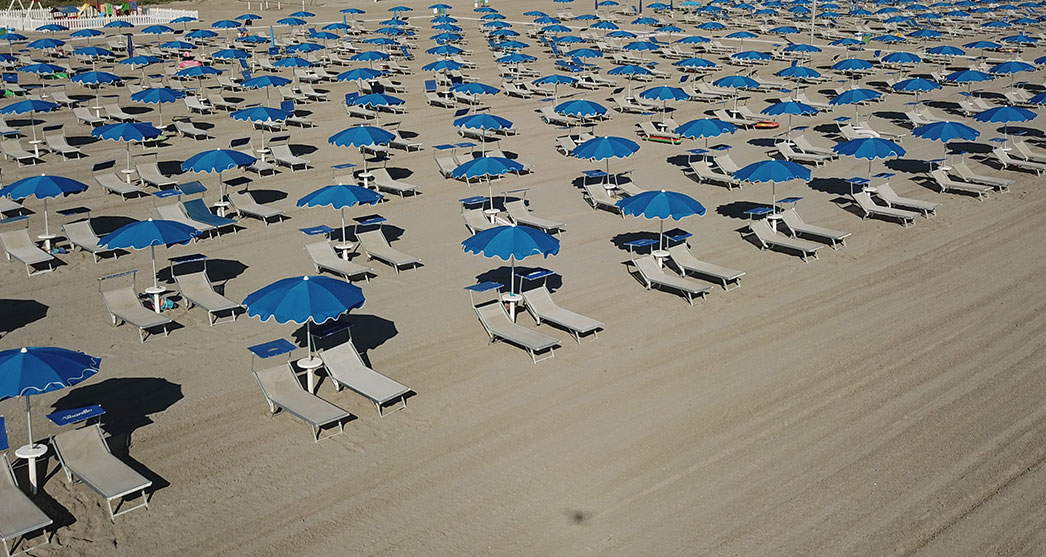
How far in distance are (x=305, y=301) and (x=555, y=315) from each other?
152 inches

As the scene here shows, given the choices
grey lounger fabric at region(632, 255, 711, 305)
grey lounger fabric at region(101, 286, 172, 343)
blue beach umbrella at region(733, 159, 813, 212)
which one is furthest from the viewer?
blue beach umbrella at region(733, 159, 813, 212)

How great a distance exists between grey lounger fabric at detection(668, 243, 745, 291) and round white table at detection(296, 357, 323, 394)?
6.28 m

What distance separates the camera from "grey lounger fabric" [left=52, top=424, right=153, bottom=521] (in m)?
8.89

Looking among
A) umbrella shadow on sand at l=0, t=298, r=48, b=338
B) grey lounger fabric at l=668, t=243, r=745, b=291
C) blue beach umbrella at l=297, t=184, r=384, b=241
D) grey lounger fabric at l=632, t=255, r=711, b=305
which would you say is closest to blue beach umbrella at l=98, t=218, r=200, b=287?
umbrella shadow on sand at l=0, t=298, r=48, b=338

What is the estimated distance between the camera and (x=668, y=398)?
11281mm

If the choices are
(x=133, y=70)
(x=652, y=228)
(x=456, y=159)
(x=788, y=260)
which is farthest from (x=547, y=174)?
(x=133, y=70)

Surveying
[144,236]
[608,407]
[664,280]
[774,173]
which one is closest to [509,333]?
[608,407]

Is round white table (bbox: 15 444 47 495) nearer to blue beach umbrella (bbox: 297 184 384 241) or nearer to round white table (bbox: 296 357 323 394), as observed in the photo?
round white table (bbox: 296 357 323 394)

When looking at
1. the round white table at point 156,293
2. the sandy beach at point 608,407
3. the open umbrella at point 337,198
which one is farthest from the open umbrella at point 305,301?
the open umbrella at point 337,198

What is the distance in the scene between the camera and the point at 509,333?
12.6 m

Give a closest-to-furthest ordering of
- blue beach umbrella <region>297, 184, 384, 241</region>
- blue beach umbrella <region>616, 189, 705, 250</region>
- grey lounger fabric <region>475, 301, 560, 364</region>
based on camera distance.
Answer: grey lounger fabric <region>475, 301, 560, 364</region> → blue beach umbrella <region>616, 189, 705, 250</region> → blue beach umbrella <region>297, 184, 384, 241</region>

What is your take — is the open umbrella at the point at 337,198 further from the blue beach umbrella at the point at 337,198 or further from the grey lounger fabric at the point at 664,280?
the grey lounger fabric at the point at 664,280

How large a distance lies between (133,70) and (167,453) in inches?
1183

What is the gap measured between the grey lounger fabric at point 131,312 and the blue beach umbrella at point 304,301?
2.47 metres
